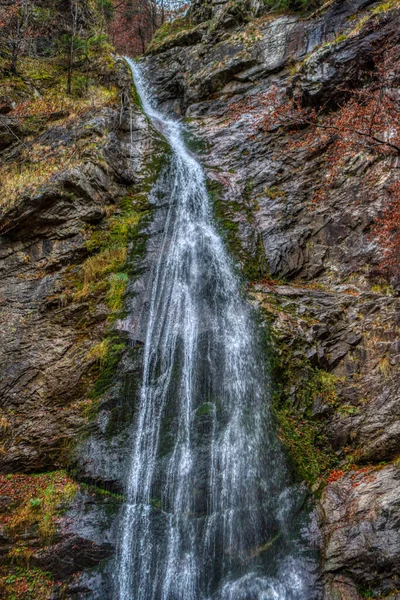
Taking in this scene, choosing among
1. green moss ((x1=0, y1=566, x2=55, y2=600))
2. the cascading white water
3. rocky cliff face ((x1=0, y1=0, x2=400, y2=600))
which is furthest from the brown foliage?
green moss ((x1=0, y1=566, x2=55, y2=600))

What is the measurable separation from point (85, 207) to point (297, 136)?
698cm

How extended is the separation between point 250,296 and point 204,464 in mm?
3968

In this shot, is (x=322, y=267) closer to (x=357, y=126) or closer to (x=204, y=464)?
(x=357, y=126)

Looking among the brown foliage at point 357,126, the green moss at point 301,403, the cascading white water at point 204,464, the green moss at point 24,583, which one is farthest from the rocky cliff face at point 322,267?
the green moss at point 24,583

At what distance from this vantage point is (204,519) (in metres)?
6.53

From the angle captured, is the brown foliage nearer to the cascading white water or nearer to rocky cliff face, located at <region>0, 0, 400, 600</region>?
rocky cliff face, located at <region>0, 0, 400, 600</region>

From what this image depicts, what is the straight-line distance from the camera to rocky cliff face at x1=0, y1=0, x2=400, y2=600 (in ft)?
21.3

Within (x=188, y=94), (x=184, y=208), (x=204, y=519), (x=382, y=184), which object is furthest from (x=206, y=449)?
(x=188, y=94)

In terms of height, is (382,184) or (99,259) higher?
(382,184)

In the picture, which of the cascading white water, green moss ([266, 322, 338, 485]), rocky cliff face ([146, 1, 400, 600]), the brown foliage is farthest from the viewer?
the brown foliage

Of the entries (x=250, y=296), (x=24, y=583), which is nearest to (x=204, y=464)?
(x=24, y=583)

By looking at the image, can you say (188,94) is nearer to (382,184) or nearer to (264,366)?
(382,184)

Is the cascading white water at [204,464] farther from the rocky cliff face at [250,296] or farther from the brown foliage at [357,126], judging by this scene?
the brown foliage at [357,126]

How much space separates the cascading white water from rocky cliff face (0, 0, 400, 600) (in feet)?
1.27
